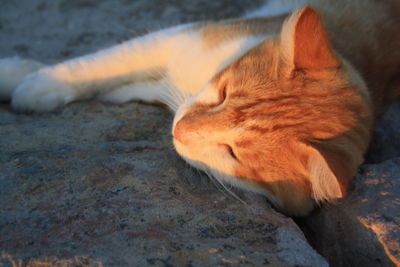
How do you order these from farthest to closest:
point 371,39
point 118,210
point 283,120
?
point 371,39
point 283,120
point 118,210

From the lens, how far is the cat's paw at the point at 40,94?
222cm

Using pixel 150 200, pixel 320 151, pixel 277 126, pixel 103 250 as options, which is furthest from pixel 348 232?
pixel 103 250

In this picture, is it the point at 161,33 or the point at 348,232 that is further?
the point at 161,33

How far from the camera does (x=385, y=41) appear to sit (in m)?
2.38

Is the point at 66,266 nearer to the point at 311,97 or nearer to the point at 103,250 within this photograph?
the point at 103,250

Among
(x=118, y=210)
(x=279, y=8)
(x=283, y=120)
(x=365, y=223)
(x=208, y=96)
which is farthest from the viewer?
(x=279, y=8)

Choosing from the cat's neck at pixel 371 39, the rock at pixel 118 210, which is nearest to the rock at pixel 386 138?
the cat's neck at pixel 371 39

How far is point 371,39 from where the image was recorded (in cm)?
235

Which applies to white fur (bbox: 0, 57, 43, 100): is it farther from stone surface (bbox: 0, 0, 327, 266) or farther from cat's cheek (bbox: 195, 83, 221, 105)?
cat's cheek (bbox: 195, 83, 221, 105)

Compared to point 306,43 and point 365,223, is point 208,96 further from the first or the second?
point 365,223

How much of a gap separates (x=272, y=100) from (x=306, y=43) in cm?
27

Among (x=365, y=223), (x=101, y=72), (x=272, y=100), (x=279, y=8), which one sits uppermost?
(x=279, y=8)

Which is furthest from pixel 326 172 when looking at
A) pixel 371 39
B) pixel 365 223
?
pixel 371 39

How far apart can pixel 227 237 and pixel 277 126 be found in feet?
1.73
